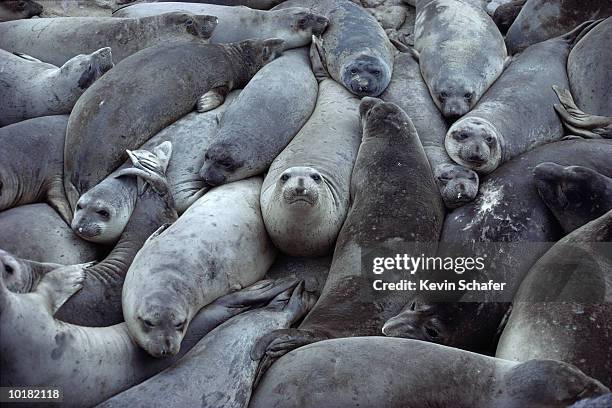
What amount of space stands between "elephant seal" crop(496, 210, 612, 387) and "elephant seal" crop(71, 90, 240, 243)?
2160 mm

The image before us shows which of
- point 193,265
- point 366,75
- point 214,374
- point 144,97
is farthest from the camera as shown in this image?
point 366,75

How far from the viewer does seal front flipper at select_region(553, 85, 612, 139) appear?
600 centimetres

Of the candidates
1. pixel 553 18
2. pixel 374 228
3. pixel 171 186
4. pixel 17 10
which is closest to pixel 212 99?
pixel 171 186

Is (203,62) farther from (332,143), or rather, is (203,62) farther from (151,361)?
(151,361)

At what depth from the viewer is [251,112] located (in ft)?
21.2

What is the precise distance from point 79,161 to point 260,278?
139 cm

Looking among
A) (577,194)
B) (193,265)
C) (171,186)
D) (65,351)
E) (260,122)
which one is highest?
(65,351)

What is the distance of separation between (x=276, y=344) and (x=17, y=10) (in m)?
4.51

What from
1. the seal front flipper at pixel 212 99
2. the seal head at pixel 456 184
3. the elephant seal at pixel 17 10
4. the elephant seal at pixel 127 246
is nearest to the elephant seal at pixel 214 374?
the elephant seal at pixel 127 246

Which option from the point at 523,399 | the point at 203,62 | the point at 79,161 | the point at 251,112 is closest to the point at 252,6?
the point at 203,62

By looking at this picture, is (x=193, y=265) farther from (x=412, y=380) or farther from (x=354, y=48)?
(x=354, y=48)

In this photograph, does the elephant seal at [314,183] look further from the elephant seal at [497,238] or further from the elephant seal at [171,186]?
the elephant seal at [497,238]

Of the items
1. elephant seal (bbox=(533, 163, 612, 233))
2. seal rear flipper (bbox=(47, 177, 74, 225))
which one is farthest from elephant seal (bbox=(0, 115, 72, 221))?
elephant seal (bbox=(533, 163, 612, 233))

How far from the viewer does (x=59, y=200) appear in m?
5.93
